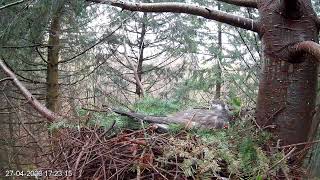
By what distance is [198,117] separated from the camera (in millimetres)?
2164

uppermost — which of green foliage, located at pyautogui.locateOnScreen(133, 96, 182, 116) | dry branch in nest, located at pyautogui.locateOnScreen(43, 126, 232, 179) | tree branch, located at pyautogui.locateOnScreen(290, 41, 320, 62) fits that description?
tree branch, located at pyautogui.locateOnScreen(290, 41, 320, 62)

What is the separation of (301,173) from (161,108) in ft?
3.33

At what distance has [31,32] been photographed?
14.3 feet

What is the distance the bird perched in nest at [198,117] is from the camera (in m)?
2.02

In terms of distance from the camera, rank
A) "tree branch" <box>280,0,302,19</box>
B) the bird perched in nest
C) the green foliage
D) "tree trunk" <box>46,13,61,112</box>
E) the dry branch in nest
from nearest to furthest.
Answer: the dry branch in nest < "tree branch" <box>280,0,302,19</box> < the bird perched in nest < the green foliage < "tree trunk" <box>46,13,61,112</box>

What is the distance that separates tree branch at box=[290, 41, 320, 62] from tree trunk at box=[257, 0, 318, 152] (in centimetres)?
4

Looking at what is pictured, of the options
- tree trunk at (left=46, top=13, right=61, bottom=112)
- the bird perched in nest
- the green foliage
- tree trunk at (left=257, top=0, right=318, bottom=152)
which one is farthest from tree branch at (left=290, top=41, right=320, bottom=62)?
tree trunk at (left=46, top=13, right=61, bottom=112)

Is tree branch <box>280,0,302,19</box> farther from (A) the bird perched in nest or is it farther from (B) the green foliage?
(B) the green foliage

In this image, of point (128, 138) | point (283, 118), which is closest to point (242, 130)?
point (283, 118)

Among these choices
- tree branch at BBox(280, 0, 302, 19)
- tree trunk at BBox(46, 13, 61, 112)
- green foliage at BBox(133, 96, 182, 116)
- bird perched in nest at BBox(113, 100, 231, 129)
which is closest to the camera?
tree branch at BBox(280, 0, 302, 19)

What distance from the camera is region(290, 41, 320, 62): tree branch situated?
5.43 feet

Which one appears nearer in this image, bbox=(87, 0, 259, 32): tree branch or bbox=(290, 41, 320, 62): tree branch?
bbox=(290, 41, 320, 62): tree branch

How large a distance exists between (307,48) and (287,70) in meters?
0.24

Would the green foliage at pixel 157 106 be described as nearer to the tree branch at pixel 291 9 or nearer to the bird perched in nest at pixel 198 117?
the bird perched in nest at pixel 198 117
